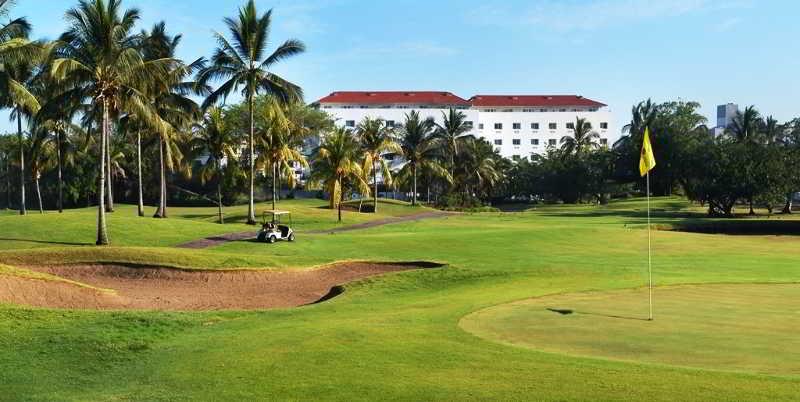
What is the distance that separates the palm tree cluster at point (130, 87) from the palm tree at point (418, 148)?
22.4 metres

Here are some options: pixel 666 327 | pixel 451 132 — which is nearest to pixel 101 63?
pixel 666 327

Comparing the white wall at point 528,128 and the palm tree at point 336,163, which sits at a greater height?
the white wall at point 528,128

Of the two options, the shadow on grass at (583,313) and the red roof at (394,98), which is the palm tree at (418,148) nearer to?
the red roof at (394,98)

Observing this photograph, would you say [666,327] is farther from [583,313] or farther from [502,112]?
[502,112]

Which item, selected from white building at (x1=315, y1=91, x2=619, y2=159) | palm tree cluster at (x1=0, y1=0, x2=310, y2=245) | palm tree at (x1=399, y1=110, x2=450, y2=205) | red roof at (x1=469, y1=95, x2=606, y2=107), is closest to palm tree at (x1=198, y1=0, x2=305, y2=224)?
palm tree cluster at (x1=0, y1=0, x2=310, y2=245)

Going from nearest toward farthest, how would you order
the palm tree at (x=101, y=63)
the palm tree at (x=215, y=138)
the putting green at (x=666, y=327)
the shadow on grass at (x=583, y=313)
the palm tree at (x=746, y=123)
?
the putting green at (x=666, y=327) < the shadow on grass at (x=583, y=313) < the palm tree at (x=101, y=63) < the palm tree at (x=215, y=138) < the palm tree at (x=746, y=123)

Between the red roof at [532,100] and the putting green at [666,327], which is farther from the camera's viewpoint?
the red roof at [532,100]

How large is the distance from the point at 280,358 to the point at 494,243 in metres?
26.4

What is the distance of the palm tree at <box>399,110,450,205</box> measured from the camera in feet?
278

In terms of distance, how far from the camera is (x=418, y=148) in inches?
3364

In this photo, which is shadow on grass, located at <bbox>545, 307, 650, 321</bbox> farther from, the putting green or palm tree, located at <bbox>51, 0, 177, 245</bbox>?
palm tree, located at <bbox>51, 0, 177, 245</bbox>

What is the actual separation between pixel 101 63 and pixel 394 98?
123880 mm

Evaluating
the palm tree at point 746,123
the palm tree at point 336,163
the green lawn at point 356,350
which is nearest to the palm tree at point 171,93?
the palm tree at point 336,163

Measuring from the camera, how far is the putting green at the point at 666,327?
463 inches
